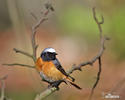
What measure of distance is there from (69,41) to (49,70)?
9042 mm

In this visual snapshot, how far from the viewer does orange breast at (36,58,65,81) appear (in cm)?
401

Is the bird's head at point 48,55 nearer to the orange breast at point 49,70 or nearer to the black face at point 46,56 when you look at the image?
the black face at point 46,56

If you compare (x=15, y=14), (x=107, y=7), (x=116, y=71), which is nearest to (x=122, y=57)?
(x=116, y=71)

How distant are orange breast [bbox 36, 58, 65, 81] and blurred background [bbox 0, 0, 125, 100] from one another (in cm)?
202

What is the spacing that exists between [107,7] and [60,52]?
12.8 feet

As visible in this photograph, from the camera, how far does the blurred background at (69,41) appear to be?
745 centimetres

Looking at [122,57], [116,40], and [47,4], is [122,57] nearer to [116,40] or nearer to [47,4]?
[116,40]

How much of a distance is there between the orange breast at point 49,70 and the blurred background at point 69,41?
2.02 metres

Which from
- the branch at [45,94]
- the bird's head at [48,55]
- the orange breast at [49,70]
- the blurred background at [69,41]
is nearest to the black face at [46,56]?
the bird's head at [48,55]

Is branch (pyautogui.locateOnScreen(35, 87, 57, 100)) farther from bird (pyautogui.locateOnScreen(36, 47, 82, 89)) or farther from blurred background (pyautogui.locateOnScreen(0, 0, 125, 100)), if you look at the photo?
blurred background (pyautogui.locateOnScreen(0, 0, 125, 100))

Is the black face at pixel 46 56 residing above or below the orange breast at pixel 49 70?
above

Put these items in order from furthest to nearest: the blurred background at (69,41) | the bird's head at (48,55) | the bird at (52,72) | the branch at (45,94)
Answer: the blurred background at (69,41), the bird's head at (48,55), the bird at (52,72), the branch at (45,94)

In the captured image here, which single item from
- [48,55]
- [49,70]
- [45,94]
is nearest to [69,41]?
[48,55]

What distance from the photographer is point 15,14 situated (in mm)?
7055
